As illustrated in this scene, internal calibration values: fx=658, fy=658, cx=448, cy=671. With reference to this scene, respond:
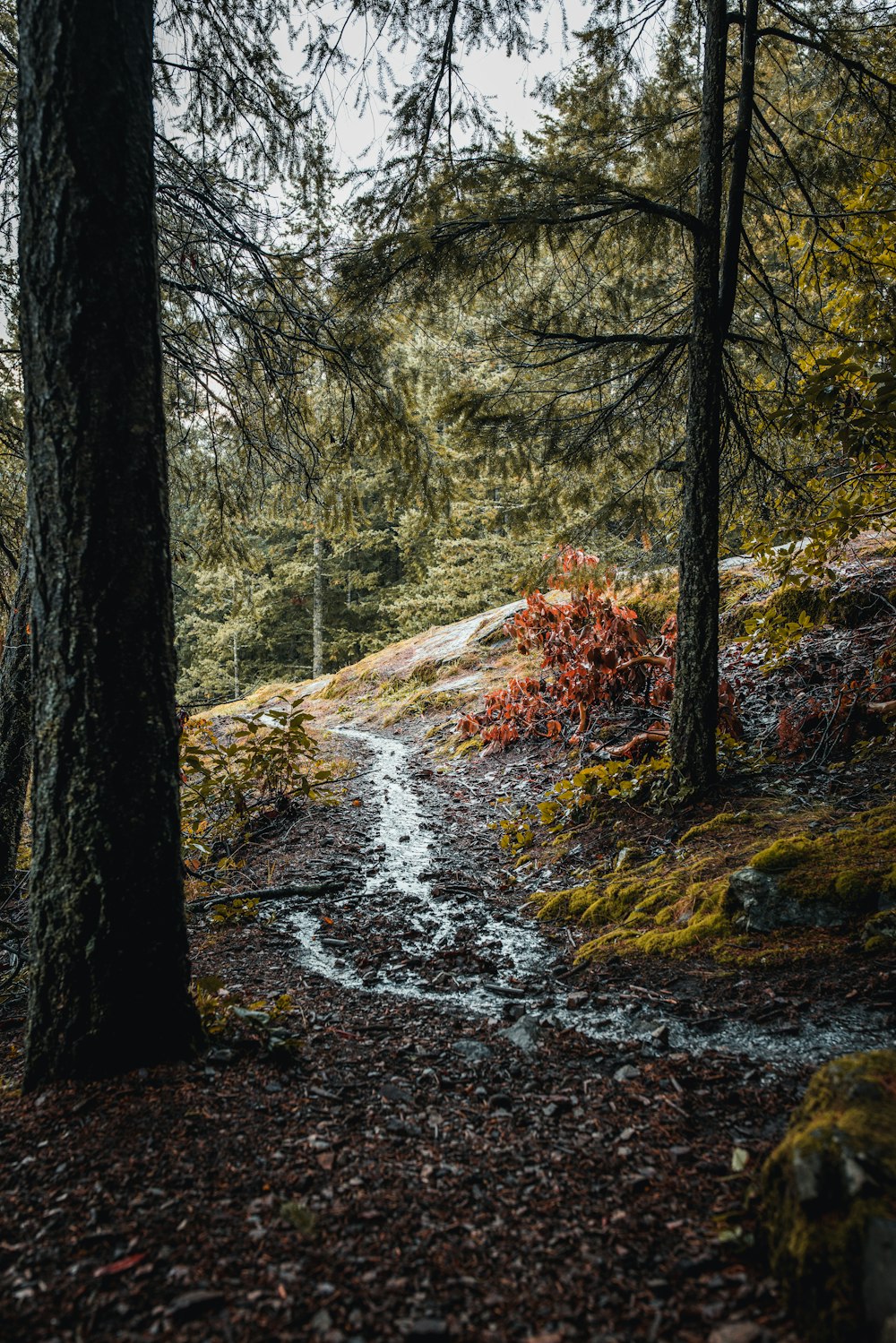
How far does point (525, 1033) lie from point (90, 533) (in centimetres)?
281

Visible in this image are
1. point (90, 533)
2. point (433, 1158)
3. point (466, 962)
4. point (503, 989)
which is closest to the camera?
point (433, 1158)

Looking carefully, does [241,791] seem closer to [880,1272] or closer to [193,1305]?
[193,1305]

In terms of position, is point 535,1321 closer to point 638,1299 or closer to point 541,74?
point 638,1299

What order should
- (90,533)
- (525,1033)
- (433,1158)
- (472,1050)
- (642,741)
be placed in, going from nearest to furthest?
(433,1158), (90,533), (472,1050), (525,1033), (642,741)

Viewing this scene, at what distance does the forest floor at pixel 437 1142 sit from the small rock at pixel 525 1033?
0.01 metres

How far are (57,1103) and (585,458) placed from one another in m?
5.42

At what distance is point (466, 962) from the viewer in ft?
13.1

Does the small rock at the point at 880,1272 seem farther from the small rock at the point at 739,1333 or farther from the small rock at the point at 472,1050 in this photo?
the small rock at the point at 472,1050

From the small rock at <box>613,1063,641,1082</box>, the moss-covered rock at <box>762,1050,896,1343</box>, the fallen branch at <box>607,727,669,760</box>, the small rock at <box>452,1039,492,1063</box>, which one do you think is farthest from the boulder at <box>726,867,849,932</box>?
the fallen branch at <box>607,727,669,760</box>

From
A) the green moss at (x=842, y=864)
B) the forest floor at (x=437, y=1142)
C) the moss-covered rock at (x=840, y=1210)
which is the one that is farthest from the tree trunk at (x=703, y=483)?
the moss-covered rock at (x=840, y=1210)

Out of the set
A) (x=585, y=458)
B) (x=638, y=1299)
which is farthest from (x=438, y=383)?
(x=638, y=1299)

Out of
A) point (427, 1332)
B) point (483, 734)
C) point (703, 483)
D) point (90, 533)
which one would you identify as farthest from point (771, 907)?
point (483, 734)

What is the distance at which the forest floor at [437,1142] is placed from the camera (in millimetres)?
1506

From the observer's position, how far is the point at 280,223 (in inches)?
175
